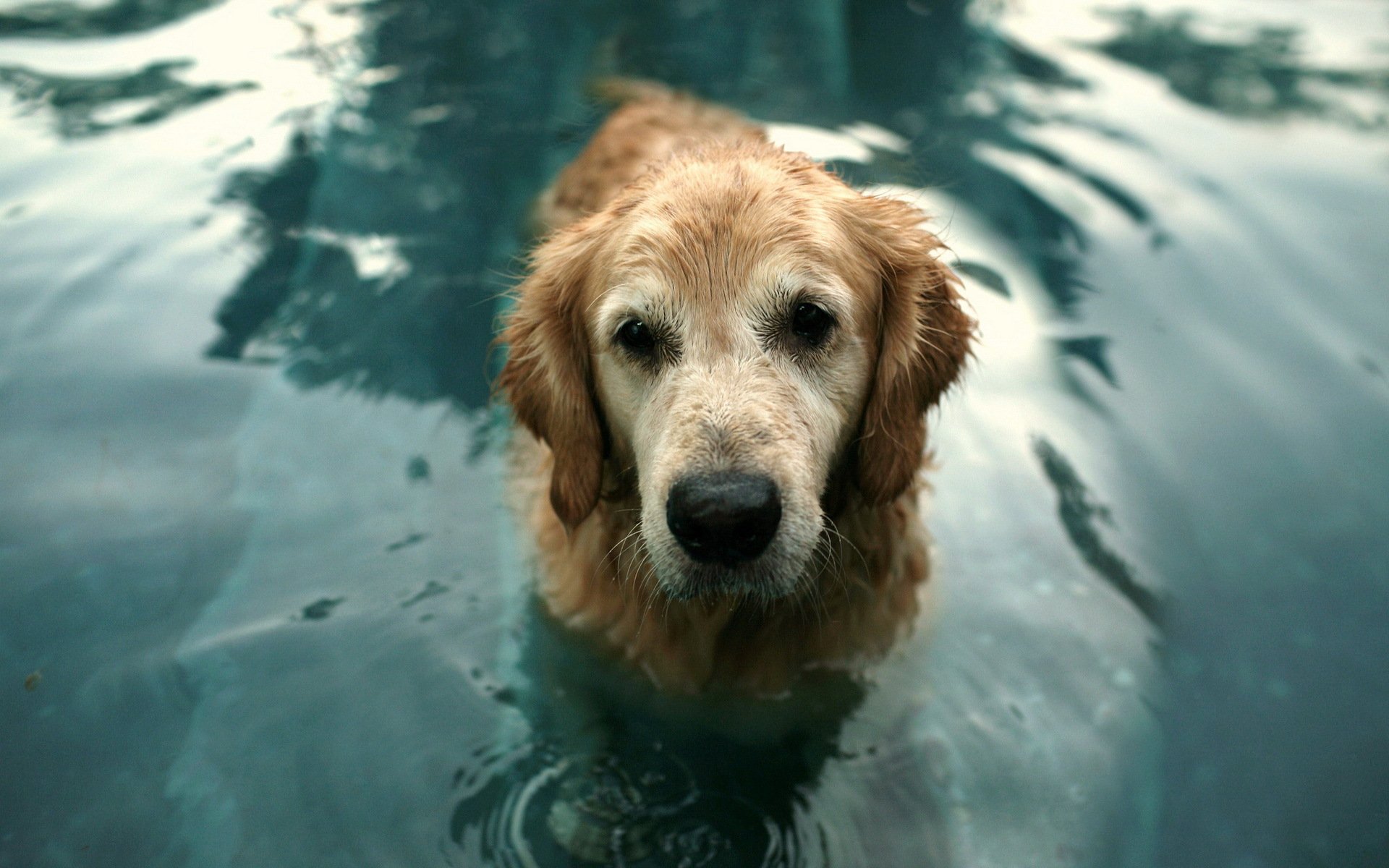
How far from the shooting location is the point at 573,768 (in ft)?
10.5

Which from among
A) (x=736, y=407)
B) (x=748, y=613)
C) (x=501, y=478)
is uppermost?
(x=736, y=407)

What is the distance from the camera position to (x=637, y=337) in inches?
119

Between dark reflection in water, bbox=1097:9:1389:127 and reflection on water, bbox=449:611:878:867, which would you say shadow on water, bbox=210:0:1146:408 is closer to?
dark reflection in water, bbox=1097:9:1389:127

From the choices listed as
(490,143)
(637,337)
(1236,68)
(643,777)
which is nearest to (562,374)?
(637,337)

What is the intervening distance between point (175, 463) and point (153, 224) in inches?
65.9

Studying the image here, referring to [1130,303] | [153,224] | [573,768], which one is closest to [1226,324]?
[1130,303]

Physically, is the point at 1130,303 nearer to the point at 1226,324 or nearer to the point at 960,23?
the point at 1226,324

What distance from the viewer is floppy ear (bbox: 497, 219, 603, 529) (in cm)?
327

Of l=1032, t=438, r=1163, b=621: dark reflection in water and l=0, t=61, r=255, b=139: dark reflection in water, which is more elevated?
l=0, t=61, r=255, b=139: dark reflection in water

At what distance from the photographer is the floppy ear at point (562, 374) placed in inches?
129

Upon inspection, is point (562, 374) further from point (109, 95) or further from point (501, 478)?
point (109, 95)

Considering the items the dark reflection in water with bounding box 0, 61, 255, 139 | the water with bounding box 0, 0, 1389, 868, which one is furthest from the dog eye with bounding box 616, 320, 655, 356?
the dark reflection in water with bounding box 0, 61, 255, 139

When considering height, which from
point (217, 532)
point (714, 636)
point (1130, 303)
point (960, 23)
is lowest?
point (217, 532)

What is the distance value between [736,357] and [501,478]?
1.74m
